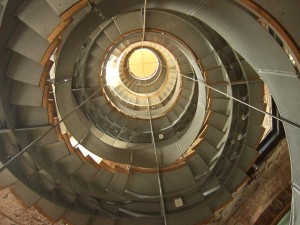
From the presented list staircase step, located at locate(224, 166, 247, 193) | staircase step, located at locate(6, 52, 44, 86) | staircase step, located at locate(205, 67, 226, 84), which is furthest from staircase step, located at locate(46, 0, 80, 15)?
staircase step, located at locate(224, 166, 247, 193)

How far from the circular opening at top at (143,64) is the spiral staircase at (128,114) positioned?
12.2 ft

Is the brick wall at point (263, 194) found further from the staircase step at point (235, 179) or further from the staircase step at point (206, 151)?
the staircase step at point (206, 151)

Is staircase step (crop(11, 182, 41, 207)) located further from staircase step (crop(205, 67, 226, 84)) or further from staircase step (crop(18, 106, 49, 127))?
staircase step (crop(205, 67, 226, 84))

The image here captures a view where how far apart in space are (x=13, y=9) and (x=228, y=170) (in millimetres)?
5099

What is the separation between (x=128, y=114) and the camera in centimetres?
859

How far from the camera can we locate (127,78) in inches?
447

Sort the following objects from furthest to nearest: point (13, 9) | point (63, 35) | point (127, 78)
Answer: point (127, 78), point (63, 35), point (13, 9)

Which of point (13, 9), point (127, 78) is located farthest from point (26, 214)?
point (127, 78)

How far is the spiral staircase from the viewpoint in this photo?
422 centimetres

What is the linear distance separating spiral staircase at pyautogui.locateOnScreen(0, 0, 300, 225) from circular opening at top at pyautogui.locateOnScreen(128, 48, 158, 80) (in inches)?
146

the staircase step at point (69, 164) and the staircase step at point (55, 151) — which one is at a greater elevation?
the staircase step at point (55, 151)

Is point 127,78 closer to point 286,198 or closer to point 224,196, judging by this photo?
point 224,196

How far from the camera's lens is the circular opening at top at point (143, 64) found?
12125 mm

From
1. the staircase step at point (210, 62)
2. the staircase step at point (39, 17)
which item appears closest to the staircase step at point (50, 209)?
→ the staircase step at point (39, 17)
